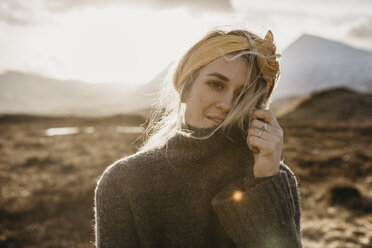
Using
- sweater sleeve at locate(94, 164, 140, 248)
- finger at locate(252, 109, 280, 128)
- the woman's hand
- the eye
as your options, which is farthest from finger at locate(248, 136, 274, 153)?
sweater sleeve at locate(94, 164, 140, 248)

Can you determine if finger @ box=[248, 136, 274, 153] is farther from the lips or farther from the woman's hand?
the lips

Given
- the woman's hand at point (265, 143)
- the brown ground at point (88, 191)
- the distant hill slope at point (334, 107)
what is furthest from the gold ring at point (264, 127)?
the distant hill slope at point (334, 107)

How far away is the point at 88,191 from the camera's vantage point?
10320 millimetres

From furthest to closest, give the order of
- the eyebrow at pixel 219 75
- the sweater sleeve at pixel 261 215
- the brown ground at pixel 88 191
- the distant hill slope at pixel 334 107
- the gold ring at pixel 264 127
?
the distant hill slope at pixel 334 107, the brown ground at pixel 88 191, the eyebrow at pixel 219 75, the gold ring at pixel 264 127, the sweater sleeve at pixel 261 215

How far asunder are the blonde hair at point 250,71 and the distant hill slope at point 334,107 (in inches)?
1437

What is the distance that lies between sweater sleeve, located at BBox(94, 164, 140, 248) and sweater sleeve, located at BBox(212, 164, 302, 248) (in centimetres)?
66

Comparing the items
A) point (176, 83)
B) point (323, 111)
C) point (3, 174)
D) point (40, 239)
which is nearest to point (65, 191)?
point (40, 239)

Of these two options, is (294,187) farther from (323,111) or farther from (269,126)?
(323,111)

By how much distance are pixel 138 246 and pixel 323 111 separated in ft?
149

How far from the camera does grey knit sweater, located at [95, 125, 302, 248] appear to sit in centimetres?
197

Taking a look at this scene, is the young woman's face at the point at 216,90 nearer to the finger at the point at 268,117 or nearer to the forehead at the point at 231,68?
the forehead at the point at 231,68

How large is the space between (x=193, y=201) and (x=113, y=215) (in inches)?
24.1

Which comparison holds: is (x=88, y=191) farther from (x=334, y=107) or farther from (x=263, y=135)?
(x=334, y=107)

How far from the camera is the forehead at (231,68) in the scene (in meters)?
2.28
